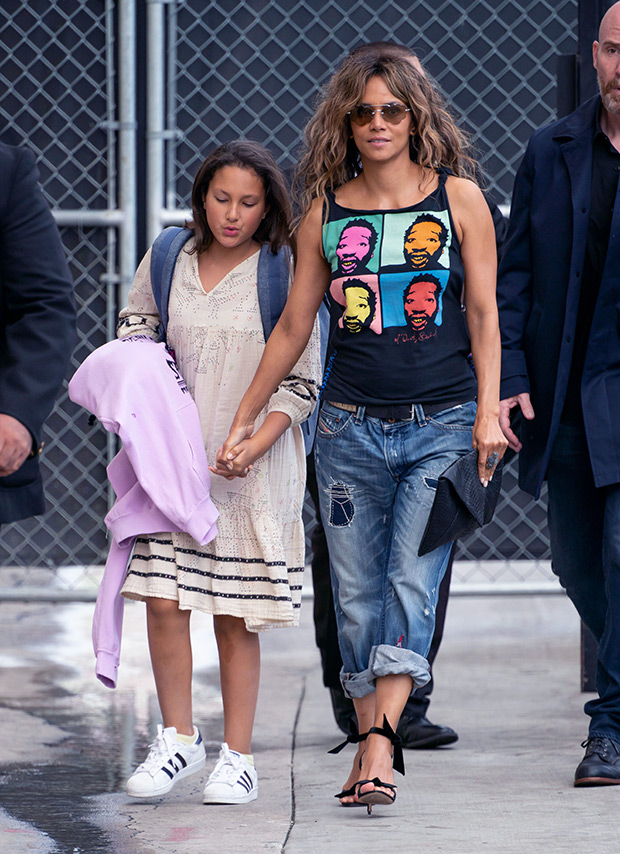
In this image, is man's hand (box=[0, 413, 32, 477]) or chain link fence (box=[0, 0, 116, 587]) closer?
man's hand (box=[0, 413, 32, 477])

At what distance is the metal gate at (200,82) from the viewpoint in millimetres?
5422

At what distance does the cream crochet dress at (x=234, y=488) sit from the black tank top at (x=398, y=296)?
301mm

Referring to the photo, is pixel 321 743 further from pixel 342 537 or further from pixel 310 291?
pixel 310 291

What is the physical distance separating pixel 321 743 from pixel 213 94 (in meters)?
2.88

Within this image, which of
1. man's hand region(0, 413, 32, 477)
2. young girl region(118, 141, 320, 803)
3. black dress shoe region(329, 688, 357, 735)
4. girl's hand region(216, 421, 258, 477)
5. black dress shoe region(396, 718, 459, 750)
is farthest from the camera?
black dress shoe region(329, 688, 357, 735)

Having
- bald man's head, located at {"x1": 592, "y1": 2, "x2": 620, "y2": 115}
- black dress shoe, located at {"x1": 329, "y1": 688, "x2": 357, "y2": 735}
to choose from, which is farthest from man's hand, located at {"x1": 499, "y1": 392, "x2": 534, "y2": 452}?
black dress shoe, located at {"x1": 329, "y1": 688, "x2": 357, "y2": 735}

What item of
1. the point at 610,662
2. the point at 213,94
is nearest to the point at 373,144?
the point at 610,662

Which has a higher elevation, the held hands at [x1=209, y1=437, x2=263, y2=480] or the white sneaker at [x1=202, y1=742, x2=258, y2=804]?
the held hands at [x1=209, y1=437, x2=263, y2=480]

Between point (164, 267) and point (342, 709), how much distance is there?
5.22ft

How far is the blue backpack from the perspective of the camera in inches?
134

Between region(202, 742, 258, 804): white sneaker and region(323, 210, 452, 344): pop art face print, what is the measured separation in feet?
3.84

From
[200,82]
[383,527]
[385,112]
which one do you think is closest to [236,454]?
[383,527]

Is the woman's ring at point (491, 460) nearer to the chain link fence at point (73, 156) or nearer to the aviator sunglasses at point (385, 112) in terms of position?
the aviator sunglasses at point (385, 112)

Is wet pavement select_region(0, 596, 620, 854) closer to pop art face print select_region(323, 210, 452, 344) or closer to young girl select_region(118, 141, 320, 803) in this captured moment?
young girl select_region(118, 141, 320, 803)
